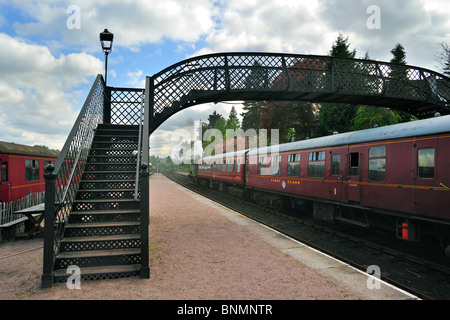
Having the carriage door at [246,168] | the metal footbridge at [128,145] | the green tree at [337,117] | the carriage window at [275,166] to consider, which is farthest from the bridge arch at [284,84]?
the green tree at [337,117]

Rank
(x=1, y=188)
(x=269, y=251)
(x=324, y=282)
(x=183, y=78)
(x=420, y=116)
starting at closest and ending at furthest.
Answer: (x=324, y=282), (x=269, y=251), (x=183, y=78), (x=1, y=188), (x=420, y=116)

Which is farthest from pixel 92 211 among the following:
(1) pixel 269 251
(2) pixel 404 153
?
(2) pixel 404 153

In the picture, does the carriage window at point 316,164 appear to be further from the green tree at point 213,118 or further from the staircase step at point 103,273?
the green tree at point 213,118

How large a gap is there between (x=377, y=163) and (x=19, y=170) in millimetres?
15151

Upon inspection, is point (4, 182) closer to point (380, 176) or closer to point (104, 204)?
point (104, 204)

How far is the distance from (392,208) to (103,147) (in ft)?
27.0

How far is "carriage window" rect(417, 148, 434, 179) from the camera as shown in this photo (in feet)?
22.5

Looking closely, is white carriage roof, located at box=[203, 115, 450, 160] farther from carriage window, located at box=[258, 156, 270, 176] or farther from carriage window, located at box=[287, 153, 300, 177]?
carriage window, located at box=[258, 156, 270, 176]

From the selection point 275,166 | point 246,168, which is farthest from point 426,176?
point 246,168

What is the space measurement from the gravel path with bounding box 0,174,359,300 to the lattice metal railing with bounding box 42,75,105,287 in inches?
28.6

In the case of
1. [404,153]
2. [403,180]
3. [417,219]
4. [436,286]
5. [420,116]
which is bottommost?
[436,286]

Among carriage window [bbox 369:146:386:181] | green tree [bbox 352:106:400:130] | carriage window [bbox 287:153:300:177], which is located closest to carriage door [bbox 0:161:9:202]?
carriage window [bbox 287:153:300:177]

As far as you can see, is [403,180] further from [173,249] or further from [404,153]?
[173,249]

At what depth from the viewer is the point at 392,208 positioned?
7.83 m
